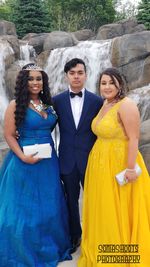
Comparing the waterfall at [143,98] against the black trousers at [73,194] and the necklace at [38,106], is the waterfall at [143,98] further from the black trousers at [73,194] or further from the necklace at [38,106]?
the necklace at [38,106]

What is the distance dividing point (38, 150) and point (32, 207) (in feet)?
1.60

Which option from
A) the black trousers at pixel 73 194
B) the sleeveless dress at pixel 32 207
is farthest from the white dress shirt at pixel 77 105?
the black trousers at pixel 73 194

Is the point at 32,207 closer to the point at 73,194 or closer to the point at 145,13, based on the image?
the point at 73,194

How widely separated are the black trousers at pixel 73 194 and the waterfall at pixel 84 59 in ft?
25.3

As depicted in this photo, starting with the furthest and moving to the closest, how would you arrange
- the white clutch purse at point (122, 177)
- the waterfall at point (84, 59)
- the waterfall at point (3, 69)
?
the waterfall at point (84, 59), the waterfall at point (3, 69), the white clutch purse at point (122, 177)

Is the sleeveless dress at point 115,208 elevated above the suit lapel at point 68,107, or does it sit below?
below

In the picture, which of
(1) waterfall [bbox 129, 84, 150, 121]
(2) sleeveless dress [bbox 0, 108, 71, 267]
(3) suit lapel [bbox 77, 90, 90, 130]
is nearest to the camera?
(2) sleeveless dress [bbox 0, 108, 71, 267]

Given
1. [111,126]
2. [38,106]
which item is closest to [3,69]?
[38,106]

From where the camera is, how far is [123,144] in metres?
3.00

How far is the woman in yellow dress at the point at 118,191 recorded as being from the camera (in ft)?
9.59

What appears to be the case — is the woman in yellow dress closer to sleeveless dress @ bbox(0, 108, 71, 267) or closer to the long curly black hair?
sleeveless dress @ bbox(0, 108, 71, 267)

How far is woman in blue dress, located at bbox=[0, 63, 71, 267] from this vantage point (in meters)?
3.18

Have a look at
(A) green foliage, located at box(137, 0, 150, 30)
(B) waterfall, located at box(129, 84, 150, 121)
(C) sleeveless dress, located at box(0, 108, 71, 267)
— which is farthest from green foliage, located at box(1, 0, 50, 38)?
(C) sleeveless dress, located at box(0, 108, 71, 267)

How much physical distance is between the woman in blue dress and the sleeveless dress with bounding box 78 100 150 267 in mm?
406
